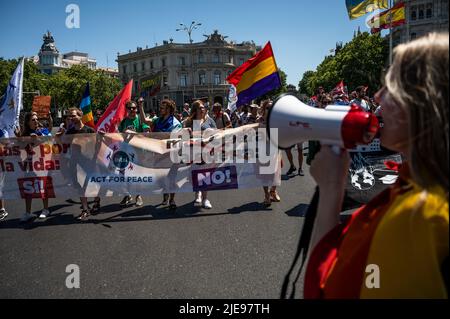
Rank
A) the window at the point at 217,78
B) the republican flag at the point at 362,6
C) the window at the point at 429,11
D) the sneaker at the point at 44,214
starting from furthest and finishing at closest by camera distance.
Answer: the window at the point at 217,78, the window at the point at 429,11, the republican flag at the point at 362,6, the sneaker at the point at 44,214

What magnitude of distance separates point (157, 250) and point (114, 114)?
140 inches

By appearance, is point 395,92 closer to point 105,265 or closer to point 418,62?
point 418,62

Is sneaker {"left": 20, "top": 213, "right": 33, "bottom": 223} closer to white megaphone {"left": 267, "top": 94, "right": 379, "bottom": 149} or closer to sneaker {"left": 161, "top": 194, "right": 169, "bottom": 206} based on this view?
sneaker {"left": 161, "top": 194, "right": 169, "bottom": 206}

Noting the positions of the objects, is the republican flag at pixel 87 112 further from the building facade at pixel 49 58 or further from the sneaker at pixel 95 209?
the building facade at pixel 49 58

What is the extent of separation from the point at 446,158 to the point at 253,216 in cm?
494

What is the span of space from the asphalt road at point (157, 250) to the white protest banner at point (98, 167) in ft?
1.48

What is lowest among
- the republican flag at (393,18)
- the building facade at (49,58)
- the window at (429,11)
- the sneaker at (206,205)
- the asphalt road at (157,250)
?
the asphalt road at (157,250)

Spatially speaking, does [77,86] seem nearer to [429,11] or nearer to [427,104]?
[429,11]

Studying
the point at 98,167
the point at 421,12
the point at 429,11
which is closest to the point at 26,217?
the point at 98,167

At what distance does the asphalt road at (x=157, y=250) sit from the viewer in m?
3.41

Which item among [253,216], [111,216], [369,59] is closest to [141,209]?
[111,216]

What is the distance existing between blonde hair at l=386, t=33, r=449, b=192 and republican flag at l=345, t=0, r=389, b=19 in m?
16.6

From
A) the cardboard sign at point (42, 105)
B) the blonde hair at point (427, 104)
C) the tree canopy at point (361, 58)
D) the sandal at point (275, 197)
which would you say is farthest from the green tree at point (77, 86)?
the blonde hair at point (427, 104)

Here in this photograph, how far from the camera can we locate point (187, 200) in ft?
23.7
